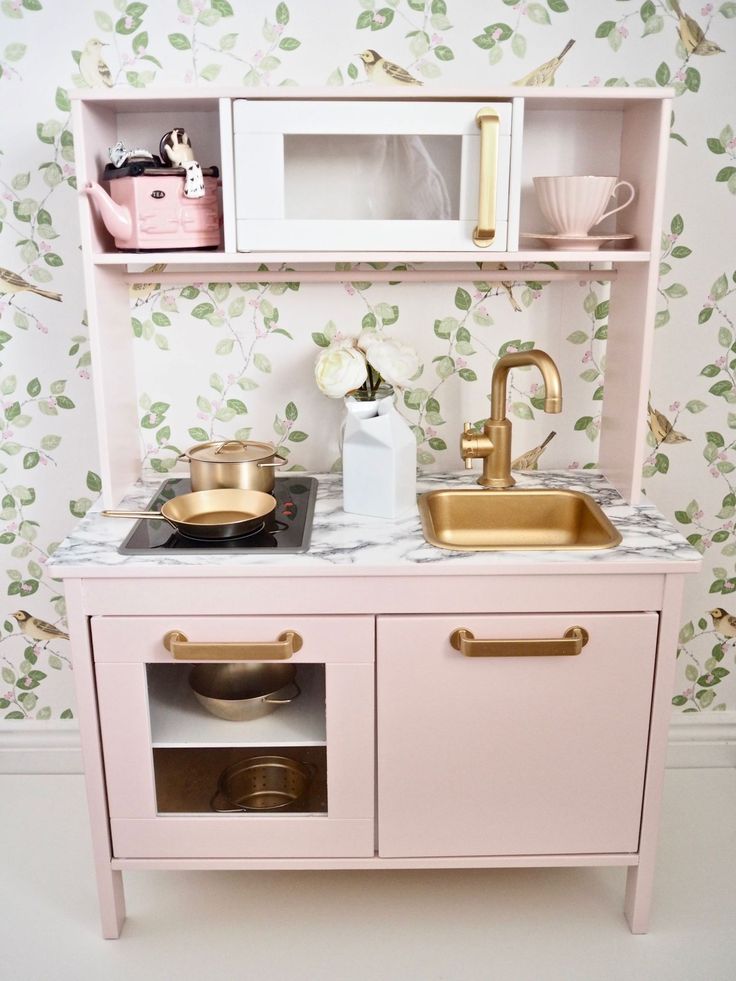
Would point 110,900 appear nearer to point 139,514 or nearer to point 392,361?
point 139,514

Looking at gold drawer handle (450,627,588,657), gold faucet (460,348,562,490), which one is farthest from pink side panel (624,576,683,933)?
gold faucet (460,348,562,490)

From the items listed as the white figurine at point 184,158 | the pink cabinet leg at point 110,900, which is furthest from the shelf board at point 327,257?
the pink cabinet leg at point 110,900

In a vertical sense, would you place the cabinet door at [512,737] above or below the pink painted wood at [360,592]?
below

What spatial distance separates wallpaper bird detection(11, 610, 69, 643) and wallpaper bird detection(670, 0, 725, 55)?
1953mm

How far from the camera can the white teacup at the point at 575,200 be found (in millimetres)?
1758

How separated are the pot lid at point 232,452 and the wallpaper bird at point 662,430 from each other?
2.94 ft

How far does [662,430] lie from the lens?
2176 millimetres

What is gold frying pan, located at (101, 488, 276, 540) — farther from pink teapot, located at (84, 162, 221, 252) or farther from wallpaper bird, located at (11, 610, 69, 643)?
wallpaper bird, located at (11, 610, 69, 643)

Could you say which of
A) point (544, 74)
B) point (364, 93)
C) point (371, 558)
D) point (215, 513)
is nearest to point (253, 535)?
point (215, 513)

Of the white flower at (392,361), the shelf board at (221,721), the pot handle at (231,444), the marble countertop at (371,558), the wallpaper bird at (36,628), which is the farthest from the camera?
the wallpaper bird at (36,628)

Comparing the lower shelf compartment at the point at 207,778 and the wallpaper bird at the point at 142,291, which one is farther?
the wallpaper bird at the point at 142,291

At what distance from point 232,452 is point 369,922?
1.01 meters

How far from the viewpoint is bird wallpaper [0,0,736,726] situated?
1.91m

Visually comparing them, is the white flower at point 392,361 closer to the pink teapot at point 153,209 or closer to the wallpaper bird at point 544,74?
the pink teapot at point 153,209
